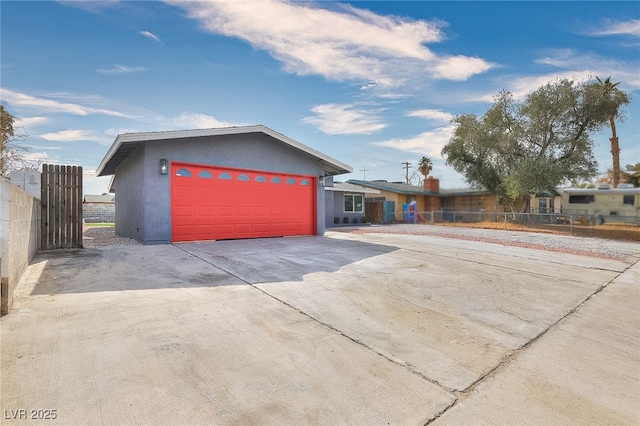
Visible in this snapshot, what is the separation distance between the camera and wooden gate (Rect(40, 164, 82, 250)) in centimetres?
750

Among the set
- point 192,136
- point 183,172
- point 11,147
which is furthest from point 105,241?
point 11,147

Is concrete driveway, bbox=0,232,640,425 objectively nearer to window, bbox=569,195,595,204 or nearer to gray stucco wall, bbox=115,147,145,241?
gray stucco wall, bbox=115,147,145,241

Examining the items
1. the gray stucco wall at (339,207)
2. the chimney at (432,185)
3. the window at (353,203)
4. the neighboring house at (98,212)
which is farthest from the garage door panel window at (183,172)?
the neighboring house at (98,212)

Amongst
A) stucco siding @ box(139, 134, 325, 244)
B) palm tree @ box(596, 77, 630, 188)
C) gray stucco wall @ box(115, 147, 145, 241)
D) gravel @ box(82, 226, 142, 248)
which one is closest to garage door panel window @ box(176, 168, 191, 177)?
stucco siding @ box(139, 134, 325, 244)

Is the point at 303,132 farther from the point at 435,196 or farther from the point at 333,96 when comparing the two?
the point at 435,196

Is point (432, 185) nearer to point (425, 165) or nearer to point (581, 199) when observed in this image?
point (425, 165)

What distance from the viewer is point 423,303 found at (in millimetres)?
4340

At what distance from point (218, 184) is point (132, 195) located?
130 inches

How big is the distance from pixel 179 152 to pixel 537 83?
→ 856 inches

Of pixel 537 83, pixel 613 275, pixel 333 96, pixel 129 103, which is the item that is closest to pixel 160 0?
pixel 129 103

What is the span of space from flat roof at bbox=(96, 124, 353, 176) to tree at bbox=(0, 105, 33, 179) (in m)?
→ 6.00

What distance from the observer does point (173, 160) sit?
9.35m

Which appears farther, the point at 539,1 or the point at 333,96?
the point at 333,96

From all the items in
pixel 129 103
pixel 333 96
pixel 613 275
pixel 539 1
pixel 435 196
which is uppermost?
pixel 539 1
